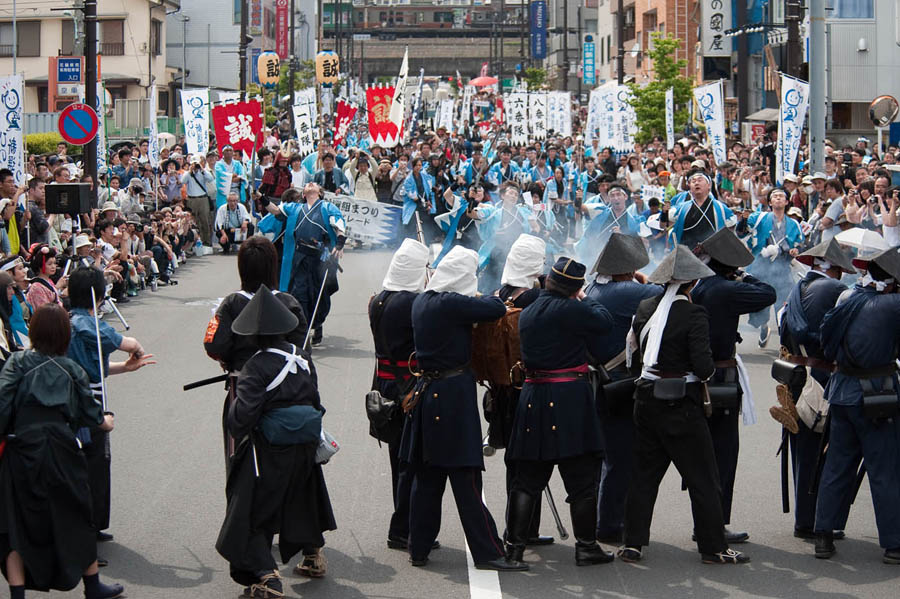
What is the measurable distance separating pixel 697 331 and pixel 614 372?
2.45 feet

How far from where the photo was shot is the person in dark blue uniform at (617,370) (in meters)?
6.74

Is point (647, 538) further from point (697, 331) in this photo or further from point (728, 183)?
point (728, 183)

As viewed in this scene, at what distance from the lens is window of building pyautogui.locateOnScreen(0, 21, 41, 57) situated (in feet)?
176

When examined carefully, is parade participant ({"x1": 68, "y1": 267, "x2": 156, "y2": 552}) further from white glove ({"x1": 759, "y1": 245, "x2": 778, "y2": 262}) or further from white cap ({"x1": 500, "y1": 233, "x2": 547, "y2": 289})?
white glove ({"x1": 759, "y1": 245, "x2": 778, "y2": 262})

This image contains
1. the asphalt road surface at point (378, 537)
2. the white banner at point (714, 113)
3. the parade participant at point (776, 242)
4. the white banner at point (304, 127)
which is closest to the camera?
the asphalt road surface at point (378, 537)

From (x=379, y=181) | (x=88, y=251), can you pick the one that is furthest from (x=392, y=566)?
(x=379, y=181)

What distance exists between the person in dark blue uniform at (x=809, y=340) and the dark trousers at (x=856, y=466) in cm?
23

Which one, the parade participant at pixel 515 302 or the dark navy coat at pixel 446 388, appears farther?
the parade participant at pixel 515 302

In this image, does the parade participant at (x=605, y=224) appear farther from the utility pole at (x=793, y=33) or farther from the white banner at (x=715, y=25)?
the white banner at (x=715, y=25)

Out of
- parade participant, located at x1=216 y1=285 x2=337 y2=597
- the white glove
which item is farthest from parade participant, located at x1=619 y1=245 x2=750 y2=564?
the white glove

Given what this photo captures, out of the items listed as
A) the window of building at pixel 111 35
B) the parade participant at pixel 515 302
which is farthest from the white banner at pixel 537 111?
the parade participant at pixel 515 302

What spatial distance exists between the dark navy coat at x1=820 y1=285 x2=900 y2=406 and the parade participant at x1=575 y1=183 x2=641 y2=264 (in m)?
9.23

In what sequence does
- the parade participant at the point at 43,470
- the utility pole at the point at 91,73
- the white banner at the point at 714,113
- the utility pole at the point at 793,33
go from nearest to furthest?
the parade participant at the point at 43,470
the utility pole at the point at 793,33
the utility pole at the point at 91,73
the white banner at the point at 714,113

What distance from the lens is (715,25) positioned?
130 feet
